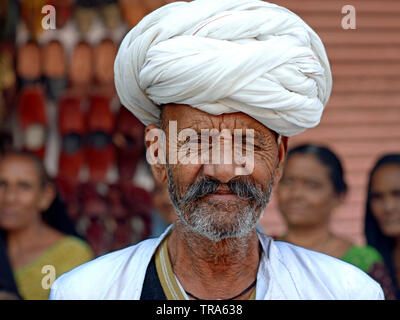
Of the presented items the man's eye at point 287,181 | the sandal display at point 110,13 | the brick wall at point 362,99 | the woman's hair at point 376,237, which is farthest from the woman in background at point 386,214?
the sandal display at point 110,13

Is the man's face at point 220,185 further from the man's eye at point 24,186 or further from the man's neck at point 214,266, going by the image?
the man's eye at point 24,186

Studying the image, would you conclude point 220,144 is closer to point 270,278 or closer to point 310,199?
point 270,278

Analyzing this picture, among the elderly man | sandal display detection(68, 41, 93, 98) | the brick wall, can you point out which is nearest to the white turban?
the elderly man

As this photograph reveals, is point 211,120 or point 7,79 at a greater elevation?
point 7,79

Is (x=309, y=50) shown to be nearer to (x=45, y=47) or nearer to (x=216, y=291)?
(x=216, y=291)

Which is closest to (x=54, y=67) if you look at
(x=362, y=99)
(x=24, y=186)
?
(x=24, y=186)

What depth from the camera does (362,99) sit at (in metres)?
4.61

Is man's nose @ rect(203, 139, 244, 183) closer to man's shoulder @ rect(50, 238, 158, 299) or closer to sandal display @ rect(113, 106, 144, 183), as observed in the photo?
man's shoulder @ rect(50, 238, 158, 299)

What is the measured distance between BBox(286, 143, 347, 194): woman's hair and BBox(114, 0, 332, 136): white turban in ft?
5.66

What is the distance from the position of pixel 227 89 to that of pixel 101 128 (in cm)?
256

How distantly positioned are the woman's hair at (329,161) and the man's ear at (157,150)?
5.72 feet

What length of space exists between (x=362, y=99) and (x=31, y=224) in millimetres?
2592

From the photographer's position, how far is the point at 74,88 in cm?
436

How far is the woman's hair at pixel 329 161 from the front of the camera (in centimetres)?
371
